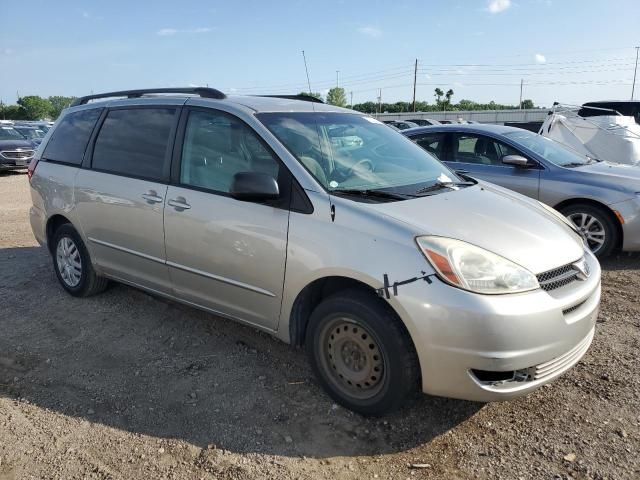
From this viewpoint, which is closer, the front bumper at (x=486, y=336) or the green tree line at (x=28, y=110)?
the front bumper at (x=486, y=336)

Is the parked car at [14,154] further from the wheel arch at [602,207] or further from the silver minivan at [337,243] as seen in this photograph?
the wheel arch at [602,207]

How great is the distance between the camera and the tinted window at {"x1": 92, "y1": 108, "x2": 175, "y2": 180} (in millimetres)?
3916

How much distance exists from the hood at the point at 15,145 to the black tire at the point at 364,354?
649 inches

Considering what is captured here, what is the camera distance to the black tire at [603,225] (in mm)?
5863

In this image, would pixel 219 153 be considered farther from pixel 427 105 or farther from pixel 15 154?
pixel 427 105

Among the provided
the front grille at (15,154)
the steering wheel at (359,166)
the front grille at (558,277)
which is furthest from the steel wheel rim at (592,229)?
the front grille at (15,154)

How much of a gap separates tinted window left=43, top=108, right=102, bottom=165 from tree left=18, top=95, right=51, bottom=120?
3862 inches

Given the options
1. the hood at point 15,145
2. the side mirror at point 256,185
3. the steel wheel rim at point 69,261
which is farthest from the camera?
the hood at point 15,145

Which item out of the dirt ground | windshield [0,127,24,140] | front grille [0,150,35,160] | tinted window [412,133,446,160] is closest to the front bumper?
the dirt ground

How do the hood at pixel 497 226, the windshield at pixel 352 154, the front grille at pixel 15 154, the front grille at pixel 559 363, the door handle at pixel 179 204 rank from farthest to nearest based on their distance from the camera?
the front grille at pixel 15 154 < the door handle at pixel 179 204 < the windshield at pixel 352 154 < the hood at pixel 497 226 < the front grille at pixel 559 363

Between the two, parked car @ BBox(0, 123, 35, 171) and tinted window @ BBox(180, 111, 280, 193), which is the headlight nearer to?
→ tinted window @ BBox(180, 111, 280, 193)

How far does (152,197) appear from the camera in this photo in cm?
385

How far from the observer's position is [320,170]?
3.27 meters

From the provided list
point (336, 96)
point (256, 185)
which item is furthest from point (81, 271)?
point (336, 96)
